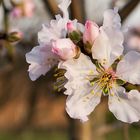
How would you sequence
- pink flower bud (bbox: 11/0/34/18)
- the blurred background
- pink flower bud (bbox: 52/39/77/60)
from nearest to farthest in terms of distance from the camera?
pink flower bud (bbox: 52/39/77/60), the blurred background, pink flower bud (bbox: 11/0/34/18)

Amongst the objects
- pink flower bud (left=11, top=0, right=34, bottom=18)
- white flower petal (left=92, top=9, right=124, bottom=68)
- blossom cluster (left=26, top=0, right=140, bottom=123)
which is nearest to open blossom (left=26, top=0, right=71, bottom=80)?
blossom cluster (left=26, top=0, right=140, bottom=123)

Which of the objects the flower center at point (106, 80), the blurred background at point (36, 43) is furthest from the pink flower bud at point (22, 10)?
the flower center at point (106, 80)

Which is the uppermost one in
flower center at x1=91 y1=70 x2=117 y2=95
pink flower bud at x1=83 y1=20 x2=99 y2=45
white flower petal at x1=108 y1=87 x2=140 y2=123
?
pink flower bud at x1=83 y1=20 x2=99 y2=45

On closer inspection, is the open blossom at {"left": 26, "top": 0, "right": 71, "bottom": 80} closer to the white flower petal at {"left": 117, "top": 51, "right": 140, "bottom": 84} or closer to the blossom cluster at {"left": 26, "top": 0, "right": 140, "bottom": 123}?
the blossom cluster at {"left": 26, "top": 0, "right": 140, "bottom": 123}

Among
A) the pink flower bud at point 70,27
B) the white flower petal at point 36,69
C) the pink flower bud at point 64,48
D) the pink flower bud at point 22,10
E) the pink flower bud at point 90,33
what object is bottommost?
the white flower petal at point 36,69

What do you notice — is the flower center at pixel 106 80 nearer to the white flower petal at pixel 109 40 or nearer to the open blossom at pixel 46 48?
the white flower petal at pixel 109 40

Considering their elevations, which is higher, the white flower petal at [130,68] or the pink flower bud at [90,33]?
the pink flower bud at [90,33]
